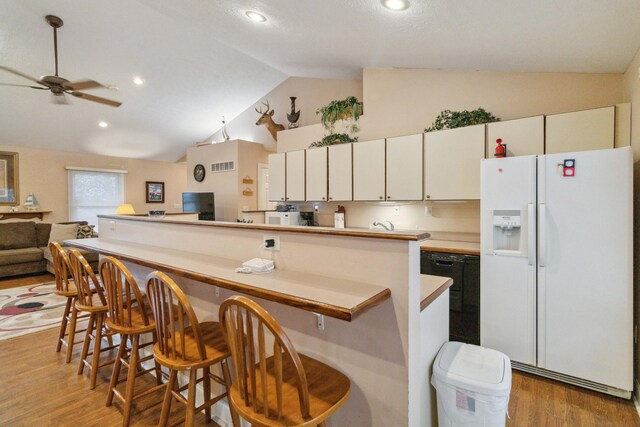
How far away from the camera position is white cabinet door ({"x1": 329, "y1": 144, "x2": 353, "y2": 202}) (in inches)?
159

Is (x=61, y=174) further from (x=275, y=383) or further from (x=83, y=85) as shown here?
(x=275, y=383)

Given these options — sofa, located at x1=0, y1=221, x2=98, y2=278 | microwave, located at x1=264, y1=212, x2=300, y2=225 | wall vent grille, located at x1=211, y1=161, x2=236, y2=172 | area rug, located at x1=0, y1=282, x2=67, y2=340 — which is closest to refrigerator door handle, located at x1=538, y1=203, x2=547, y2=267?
microwave, located at x1=264, y1=212, x2=300, y2=225

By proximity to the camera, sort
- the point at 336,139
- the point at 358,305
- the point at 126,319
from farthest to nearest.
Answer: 1. the point at 336,139
2. the point at 126,319
3. the point at 358,305

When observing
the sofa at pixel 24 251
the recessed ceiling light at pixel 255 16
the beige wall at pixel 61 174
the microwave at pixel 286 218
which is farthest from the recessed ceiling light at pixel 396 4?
the beige wall at pixel 61 174

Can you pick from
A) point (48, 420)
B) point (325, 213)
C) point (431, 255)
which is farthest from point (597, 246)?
point (48, 420)

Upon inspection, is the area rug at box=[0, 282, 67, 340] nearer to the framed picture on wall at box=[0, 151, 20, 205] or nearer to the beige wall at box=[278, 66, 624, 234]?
the framed picture on wall at box=[0, 151, 20, 205]

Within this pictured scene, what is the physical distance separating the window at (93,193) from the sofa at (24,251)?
0.97 metres

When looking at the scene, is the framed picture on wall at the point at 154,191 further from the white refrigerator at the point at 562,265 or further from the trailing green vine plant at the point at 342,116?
the white refrigerator at the point at 562,265

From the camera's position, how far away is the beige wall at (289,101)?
517 cm

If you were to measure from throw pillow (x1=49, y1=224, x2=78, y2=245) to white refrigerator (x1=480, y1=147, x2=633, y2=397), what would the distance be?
688 cm

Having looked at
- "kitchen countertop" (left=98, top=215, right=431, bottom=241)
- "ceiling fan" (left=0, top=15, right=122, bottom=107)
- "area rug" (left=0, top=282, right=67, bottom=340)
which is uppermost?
"ceiling fan" (left=0, top=15, right=122, bottom=107)

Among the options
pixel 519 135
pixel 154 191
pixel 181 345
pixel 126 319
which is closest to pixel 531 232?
pixel 519 135

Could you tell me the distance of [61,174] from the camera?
689cm

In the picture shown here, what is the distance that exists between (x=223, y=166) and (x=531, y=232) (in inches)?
222
